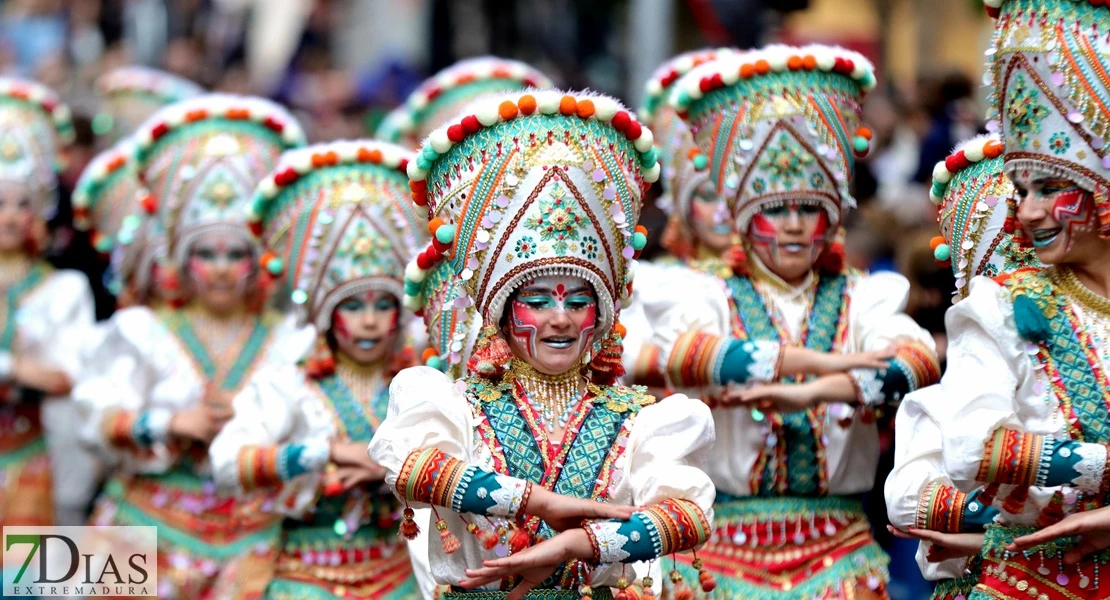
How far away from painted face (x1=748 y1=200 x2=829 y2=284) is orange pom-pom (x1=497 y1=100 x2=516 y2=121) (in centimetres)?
158

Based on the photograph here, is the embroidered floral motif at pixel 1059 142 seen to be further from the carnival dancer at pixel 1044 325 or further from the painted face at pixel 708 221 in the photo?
the painted face at pixel 708 221

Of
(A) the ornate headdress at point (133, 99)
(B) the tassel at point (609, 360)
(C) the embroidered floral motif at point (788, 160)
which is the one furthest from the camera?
(A) the ornate headdress at point (133, 99)

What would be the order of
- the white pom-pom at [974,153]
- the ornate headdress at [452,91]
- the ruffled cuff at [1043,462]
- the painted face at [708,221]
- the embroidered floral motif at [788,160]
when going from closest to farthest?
the ruffled cuff at [1043,462]
the white pom-pom at [974,153]
the embroidered floral motif at [788,160]
the painted face at [708,221]
the ornate headdress at [452,91]

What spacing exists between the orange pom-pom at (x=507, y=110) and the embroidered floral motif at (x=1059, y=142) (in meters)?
1.56

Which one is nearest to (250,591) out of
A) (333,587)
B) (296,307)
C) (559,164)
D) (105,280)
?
(333,587)

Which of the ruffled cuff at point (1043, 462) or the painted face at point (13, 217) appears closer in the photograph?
the ruffled cuff at point (1043, 462)

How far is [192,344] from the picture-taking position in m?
8.53

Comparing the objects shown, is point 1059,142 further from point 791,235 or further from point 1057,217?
point 791,235

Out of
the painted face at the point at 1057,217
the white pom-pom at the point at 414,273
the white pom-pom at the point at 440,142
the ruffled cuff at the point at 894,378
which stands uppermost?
the white pom-pom at the point at 440,142

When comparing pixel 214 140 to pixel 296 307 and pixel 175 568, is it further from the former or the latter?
pixel 175 568

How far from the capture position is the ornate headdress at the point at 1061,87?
5.25 m


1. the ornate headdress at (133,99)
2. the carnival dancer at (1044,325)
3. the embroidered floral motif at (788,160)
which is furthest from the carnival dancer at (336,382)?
the ornate headdress at (133,99)

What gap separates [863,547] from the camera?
6793mm

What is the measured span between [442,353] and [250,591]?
1584mm
